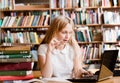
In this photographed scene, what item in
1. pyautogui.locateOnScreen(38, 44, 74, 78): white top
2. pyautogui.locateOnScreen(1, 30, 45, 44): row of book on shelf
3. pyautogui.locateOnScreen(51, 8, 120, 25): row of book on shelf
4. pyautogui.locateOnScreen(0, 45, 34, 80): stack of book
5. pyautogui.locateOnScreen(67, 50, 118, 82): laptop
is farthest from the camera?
pyautogui.locateOnScreen(1, 30, 45, 44): row of book on shelf

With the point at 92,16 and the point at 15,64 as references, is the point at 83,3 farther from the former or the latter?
the point at 15,64

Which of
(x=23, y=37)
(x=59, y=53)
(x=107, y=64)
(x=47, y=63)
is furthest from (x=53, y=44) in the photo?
(x=23, y=37)

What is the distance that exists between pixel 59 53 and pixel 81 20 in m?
2.56

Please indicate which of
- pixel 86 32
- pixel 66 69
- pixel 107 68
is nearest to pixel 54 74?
pixel 66 69

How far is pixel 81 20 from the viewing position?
5035 mm

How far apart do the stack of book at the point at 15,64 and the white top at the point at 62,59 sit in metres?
1.07

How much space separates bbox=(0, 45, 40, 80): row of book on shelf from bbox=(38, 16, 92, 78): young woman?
3.24ft

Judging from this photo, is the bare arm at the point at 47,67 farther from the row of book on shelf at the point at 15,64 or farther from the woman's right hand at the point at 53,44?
the row of book on shelf at the point at 15,64

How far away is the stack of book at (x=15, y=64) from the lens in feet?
4.37

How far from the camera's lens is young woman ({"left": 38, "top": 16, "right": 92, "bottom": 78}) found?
2384 millimetres

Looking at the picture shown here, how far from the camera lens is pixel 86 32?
5012mm

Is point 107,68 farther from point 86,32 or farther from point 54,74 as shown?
→ point 86,32

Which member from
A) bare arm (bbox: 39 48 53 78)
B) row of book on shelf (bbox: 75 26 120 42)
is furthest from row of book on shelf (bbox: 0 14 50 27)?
bare arm (bbox: 39 48 53 78)

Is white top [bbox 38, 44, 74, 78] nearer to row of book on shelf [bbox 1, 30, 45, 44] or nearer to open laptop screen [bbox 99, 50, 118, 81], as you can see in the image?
open laptop screen [bbox 99, 50, 118, 81]
